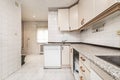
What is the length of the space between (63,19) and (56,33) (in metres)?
0.67

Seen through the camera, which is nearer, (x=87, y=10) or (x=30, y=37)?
(x=87, y=10)

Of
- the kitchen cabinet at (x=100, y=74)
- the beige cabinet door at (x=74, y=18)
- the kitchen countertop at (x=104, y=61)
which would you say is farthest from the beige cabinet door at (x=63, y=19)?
the kitchen cabinet at (x=100, y=74)

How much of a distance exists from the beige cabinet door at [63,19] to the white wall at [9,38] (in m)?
1.48

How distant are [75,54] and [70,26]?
1411 mm

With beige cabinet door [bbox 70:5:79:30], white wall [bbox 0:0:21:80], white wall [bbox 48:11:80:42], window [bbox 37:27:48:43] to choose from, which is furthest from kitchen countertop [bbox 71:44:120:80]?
window [bbox 37:27:48:43]

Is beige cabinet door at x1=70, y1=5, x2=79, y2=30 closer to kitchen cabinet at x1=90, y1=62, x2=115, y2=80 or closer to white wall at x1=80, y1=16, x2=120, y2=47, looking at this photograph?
Answer: white wall at x1=80, y1=16, x2=120, y2=47

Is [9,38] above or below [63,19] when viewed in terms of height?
below

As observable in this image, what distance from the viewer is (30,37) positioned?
8.34 meters

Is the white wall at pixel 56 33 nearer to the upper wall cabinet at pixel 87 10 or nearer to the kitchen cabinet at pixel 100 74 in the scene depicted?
the upper wall cabinet at pixel 87 10

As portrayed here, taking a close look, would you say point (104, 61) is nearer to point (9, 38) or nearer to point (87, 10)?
point (87, 10)

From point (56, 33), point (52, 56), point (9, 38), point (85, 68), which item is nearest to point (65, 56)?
point (52, 56)

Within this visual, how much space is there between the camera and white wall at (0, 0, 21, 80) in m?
3.05

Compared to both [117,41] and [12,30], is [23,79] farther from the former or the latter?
[117,41]

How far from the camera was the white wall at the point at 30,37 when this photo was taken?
8305mm
